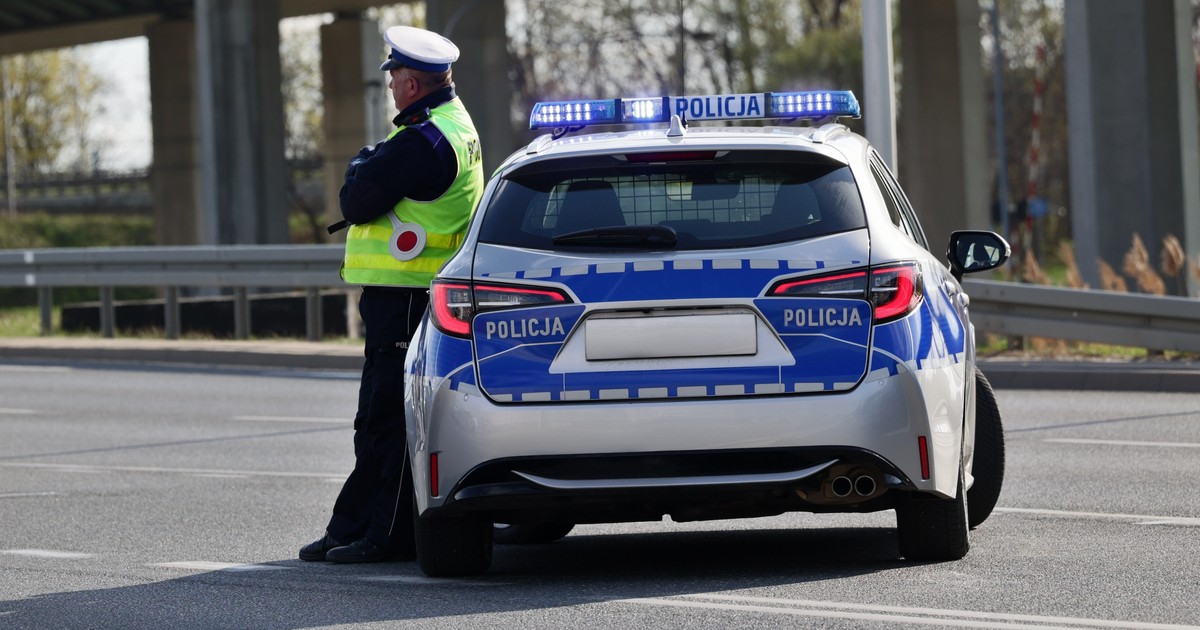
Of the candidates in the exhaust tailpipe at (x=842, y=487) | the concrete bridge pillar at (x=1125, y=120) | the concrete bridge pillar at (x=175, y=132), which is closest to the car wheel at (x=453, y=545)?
the exhaust tailpipe at (x=842, y=487)

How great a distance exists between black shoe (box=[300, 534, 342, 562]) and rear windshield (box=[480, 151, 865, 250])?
166 cm

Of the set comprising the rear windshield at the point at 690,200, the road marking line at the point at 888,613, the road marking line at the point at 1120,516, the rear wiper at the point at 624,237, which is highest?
the rear windshield at the point at 690,200

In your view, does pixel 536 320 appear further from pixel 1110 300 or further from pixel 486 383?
pixel 1110 300

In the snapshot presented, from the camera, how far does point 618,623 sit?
579cm

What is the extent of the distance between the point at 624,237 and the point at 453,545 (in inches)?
48.5

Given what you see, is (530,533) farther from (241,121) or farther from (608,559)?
(241,121)

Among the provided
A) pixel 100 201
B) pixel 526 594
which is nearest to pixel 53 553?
pixel 526 594

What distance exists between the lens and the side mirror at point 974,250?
24.8 feet

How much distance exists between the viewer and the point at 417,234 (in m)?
7.34

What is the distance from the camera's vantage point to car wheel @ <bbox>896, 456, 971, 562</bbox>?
6566 mm

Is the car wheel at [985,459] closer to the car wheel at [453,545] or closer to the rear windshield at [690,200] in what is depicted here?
the rear windshield at [690,200]

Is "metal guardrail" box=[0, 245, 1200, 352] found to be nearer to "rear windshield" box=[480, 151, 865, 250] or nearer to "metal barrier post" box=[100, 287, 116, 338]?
"metal barrier post" box=[100, 287, 116, 338]

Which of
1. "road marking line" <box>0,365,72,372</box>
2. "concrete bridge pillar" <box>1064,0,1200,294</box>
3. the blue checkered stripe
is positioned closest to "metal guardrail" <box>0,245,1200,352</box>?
"road marking line" <box>0,365,72,372</box>

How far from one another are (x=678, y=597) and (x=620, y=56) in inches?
2115
